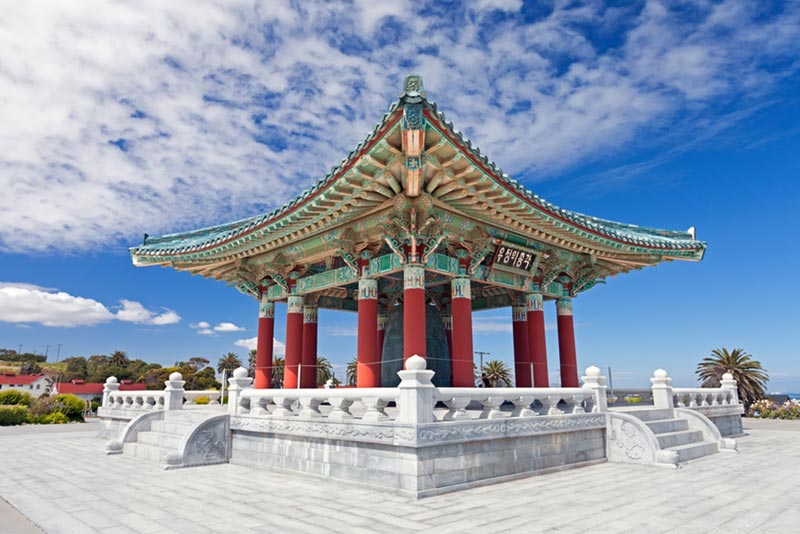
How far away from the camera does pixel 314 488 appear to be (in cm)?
874

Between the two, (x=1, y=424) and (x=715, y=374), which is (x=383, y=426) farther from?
(x=715, y=374)

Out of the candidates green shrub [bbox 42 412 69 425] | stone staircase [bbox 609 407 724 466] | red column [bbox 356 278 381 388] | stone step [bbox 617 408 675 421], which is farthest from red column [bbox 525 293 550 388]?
green shrub [bbox 42 412 69 425]

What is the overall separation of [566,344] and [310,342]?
30.6 ft

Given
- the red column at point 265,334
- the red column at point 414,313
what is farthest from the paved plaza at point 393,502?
the red column at point 265,334

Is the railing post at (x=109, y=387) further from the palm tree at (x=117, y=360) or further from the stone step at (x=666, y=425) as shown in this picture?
the palm tree at (x=117, y=360)

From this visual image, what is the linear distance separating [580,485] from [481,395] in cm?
227

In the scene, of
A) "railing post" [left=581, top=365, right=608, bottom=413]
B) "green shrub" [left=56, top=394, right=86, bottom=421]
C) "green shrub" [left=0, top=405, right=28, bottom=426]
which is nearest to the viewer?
"railing post" [left=581, top=365, right=608, bottom=413]

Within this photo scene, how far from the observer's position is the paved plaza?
20.7 ft

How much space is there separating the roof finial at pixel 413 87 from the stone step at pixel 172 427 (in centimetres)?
976

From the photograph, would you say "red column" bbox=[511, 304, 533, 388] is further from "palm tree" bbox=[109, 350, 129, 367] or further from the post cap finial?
"palm tree" bbox=[109, 350, 129, 367]

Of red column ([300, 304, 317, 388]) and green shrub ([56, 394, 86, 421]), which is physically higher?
red column ([300, 304, 317, 388])

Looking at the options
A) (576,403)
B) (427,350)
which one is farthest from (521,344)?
(576,403)

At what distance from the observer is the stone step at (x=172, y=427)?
1309 cm

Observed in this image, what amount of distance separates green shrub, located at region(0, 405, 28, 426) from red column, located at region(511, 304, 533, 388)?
29.8 meters
